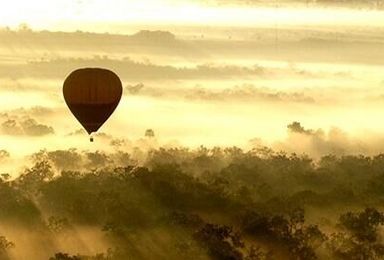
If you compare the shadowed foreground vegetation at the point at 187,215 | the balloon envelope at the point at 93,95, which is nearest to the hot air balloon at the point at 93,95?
the balloon envelope at the point at 93,95

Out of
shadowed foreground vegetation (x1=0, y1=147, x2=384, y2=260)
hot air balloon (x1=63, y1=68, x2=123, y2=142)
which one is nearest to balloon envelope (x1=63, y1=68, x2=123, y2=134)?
hot air balloon (x1=63, y1=68, x2=123, y2=142)

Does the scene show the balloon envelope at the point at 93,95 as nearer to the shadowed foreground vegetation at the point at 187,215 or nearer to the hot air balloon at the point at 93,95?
the hot air balloon at the point at 93,95

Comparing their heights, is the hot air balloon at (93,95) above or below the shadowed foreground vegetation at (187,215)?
above

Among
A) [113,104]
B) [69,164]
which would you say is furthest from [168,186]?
[69,164]

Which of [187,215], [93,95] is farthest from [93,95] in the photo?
[187,215]

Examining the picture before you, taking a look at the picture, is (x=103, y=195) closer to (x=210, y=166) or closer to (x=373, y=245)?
(x=373, y=245)

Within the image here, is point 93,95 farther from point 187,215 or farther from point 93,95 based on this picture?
point 187,215

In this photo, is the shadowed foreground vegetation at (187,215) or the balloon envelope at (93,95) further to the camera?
the shadowed foreground vegetation at (187,215)
